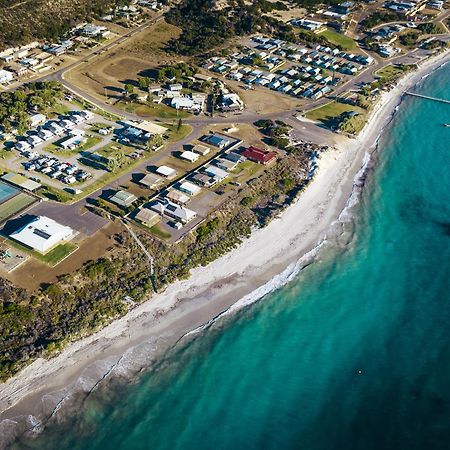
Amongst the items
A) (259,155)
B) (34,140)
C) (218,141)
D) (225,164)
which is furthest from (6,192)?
(259,155)

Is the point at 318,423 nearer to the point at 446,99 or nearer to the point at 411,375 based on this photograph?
the point at 411,375

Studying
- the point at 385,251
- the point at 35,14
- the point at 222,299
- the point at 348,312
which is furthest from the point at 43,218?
the point at 35,14

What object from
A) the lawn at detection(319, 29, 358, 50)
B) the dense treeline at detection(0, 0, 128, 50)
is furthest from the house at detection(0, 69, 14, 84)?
the lawn at detection(319, 29, 358, 50)

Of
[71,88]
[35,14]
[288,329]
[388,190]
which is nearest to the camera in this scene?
[288,329]

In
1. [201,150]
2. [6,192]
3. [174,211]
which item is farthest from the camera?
[201,150]

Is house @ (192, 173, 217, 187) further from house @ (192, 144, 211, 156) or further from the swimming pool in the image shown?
the swimming pool

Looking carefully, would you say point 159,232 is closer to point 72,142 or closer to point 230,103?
point 72,142
